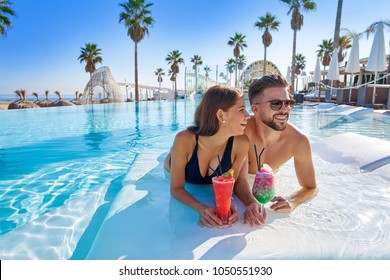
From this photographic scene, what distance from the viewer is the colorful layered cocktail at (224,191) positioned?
157 cm

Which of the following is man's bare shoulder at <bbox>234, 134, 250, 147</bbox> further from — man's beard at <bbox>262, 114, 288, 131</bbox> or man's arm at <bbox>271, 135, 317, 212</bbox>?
man's arm at <bbox>271, 135, 317, 212</bbox>

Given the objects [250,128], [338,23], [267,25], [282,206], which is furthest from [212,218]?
[267,25]

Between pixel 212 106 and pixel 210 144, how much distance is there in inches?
14.5

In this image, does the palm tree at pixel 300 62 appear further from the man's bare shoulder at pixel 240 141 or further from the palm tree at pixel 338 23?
the man's bare shoulder at pixel 240 141

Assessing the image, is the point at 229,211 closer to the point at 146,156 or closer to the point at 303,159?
the point at 303,159

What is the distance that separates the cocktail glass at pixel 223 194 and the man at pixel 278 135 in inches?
15.8

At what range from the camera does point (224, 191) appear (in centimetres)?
160

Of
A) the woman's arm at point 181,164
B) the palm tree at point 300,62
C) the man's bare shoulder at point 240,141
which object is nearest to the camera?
the woman's arm at point 181,164

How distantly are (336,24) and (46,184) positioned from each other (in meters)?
21.5

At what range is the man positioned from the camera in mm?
2191

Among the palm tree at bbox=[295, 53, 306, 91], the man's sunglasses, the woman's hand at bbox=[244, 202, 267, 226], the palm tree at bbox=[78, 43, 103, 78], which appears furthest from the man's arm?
the palm tree at bbox=[295, 53, 306, 91]

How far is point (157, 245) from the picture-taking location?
1619mm

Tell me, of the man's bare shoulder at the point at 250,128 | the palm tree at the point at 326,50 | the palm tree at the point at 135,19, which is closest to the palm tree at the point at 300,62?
the palm tree at the point at 326,50

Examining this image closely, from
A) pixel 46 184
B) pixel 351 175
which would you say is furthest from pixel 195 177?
pixel 46 184
